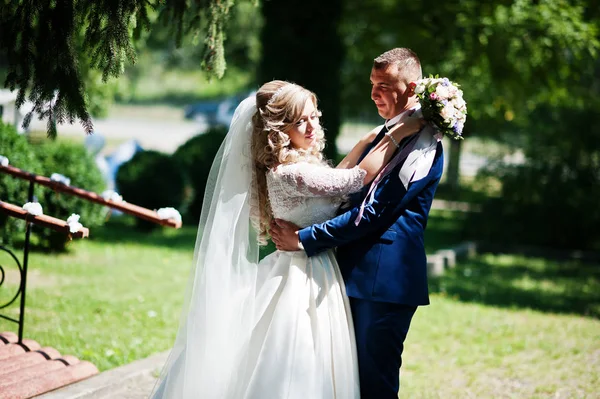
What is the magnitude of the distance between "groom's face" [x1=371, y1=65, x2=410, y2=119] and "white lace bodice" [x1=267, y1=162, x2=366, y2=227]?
1.28ft

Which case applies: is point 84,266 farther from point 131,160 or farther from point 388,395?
point 388,395

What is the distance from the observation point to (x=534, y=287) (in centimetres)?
979

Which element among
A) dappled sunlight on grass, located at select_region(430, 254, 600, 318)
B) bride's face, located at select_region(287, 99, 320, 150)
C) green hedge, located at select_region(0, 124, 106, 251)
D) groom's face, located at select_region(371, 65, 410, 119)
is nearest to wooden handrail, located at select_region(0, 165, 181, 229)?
bride's face, located at select_region(287, 99, 320, 150)

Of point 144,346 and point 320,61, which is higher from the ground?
point 320,61

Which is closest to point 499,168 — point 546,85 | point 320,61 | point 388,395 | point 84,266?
point 546,85

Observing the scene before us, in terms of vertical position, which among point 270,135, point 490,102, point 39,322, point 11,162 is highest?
point 490,102

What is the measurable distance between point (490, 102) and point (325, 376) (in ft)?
42.2

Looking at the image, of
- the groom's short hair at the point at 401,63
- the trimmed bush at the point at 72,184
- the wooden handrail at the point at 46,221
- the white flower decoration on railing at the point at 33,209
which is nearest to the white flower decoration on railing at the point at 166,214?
the wooden handrail at the point at 46,221

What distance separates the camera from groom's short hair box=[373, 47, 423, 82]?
3756mm

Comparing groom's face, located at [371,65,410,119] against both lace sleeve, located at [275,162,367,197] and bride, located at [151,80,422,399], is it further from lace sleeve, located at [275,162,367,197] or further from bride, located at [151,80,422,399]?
lace sleeve, located at [275,162,367,197]

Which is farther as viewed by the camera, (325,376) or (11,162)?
(11,162)

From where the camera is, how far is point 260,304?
3.92 metres

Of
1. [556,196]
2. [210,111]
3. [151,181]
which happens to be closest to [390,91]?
[151,181]

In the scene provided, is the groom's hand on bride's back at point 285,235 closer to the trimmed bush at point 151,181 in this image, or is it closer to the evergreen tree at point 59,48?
the evergreen tree at point 59,48
